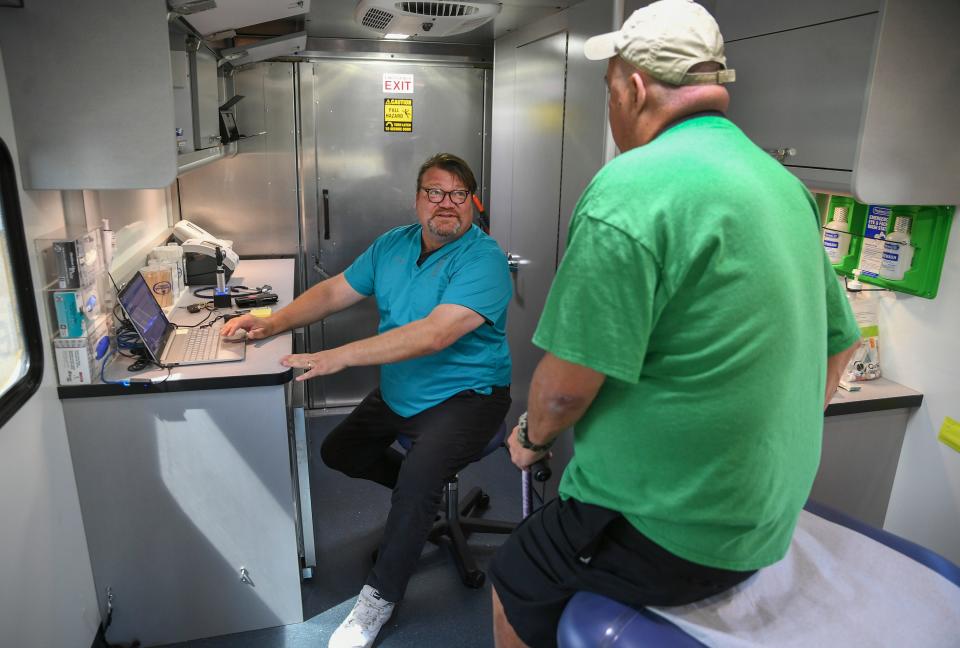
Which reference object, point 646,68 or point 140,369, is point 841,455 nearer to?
point 646,68

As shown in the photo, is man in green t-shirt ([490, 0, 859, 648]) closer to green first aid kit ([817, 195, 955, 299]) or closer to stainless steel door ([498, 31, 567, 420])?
green first aid kit ([817, 195, 955, 299])

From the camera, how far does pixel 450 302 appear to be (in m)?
2.18

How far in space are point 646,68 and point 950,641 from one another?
109cm

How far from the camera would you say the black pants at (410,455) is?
2088 mm

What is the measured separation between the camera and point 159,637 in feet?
7.02

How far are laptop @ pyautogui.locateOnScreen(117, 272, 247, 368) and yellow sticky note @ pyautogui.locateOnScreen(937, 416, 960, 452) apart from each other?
205cm

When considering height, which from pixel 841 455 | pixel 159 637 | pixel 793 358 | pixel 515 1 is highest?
pixel 515 1

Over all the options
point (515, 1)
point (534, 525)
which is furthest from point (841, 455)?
point (515, 1)

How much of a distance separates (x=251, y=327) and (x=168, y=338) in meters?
0.27

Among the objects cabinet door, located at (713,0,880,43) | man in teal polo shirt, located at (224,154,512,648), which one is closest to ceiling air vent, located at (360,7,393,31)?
man in teal polo shirt, located at (224,154,512,648)

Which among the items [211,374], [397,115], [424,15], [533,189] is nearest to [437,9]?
[424,15]

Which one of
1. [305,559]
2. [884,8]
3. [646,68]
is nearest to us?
[646,68]

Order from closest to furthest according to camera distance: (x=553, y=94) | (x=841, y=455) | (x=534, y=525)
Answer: (x=534, y=525) → (x=841, y=455) → (x=553, y=94)

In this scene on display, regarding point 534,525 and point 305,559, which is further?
point 305,559
